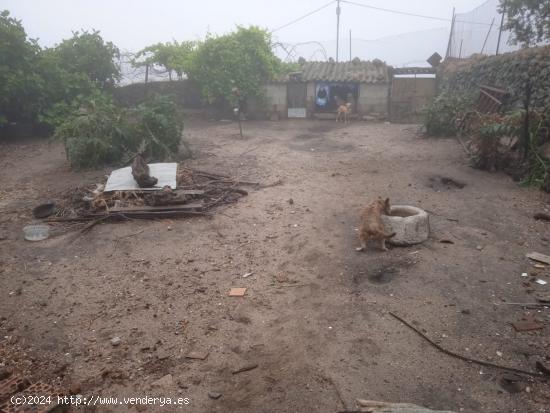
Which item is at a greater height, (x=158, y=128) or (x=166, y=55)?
(x=166, y=55)

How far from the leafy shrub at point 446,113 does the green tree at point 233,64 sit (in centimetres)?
877

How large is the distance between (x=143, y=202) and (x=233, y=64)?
1282 centimetres

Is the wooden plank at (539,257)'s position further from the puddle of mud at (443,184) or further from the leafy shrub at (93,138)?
the leafy shrub at (93,138)

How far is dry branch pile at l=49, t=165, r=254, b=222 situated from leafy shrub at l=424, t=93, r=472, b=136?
825 centimetres

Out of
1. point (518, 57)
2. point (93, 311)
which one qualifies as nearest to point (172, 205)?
point (93, 311)

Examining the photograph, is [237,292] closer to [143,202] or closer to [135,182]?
[143,202]

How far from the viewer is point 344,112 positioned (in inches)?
715

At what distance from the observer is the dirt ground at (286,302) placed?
3457 mm

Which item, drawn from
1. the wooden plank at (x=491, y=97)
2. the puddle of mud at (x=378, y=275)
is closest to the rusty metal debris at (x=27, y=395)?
the puddle of mud at (x=378, y=275)

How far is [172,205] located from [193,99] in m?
15.0

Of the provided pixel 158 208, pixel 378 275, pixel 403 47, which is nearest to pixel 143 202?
pixel 158 208

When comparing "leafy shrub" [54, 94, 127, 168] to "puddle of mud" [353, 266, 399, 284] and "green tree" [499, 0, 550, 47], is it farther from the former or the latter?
"green tree" [499, 0, 550, 47]

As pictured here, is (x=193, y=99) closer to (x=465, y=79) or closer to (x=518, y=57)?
(x=465, y=79)

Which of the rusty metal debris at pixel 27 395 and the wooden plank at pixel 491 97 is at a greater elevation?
the wooden plank at pixel 491 97
